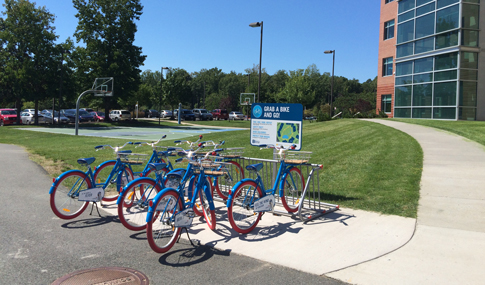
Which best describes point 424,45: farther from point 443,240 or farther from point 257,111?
point 443,240

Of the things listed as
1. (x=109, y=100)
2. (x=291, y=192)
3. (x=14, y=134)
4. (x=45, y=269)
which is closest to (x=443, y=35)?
(x=291, y=192)

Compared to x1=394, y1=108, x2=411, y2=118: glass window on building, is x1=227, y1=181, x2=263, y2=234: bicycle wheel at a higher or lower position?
lower

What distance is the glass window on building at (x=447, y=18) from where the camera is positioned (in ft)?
78.6

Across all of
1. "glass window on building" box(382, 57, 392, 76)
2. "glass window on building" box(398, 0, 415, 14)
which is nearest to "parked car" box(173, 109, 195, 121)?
"glass window on building" box(382, 57, 392, 76)

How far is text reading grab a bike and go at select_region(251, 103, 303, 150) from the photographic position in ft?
23.1

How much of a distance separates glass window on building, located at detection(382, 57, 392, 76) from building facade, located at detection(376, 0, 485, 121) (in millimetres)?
4171

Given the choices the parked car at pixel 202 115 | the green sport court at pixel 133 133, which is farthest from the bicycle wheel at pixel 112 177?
the parked car at pixel 202 115

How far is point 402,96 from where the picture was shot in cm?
2894

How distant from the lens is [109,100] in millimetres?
44625

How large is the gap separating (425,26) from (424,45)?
128 centimetres

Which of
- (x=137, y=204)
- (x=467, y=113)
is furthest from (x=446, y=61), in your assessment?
(x=137, y=204)

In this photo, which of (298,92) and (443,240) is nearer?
(443,240)

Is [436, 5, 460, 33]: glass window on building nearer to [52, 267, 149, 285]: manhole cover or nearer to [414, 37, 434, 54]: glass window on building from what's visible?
[414, 37, 434, 54]: glass window on building

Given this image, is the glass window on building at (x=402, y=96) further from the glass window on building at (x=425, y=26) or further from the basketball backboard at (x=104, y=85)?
the basketball backboard at (x=104, y=85)
